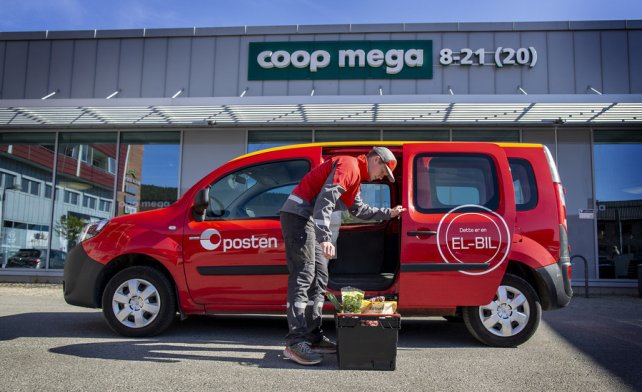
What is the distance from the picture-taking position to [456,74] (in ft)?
35.2

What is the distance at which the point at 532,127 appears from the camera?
10688mm

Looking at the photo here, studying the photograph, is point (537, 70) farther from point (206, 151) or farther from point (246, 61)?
point (206, 151)

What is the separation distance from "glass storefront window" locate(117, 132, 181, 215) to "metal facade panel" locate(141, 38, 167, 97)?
3.04ft

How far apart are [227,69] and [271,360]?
8.19m

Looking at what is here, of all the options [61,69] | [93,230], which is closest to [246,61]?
[61,69]

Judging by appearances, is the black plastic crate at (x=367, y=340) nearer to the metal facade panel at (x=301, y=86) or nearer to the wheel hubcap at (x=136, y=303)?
the wheel hubcap at (x=136, y=303)

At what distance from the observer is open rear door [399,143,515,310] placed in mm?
4645

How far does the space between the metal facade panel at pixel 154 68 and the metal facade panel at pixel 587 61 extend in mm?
8590

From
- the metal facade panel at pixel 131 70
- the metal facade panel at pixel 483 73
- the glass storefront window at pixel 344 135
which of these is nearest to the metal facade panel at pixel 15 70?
the metal facade panel at pixel 131 70

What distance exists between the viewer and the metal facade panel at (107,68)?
11328 mm

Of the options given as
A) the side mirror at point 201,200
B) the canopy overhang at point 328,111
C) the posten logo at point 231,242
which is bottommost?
the posten logo at point 231,242

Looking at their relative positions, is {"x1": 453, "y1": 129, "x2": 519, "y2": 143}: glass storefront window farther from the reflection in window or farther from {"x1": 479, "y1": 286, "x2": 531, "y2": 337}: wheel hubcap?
the reflection in window

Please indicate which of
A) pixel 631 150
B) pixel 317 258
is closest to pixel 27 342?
pixel 317 258

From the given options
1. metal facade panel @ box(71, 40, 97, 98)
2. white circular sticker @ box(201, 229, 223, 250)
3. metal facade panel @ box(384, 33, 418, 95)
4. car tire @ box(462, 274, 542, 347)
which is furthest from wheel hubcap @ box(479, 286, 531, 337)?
metal facade panel @ box(71, 40, 97, 98)
